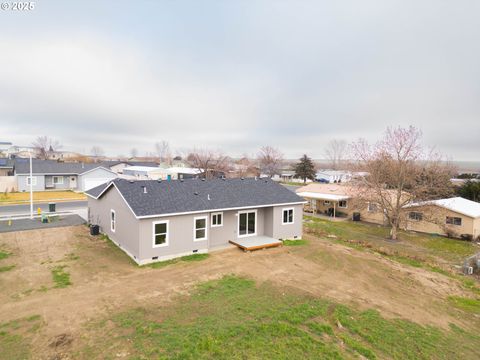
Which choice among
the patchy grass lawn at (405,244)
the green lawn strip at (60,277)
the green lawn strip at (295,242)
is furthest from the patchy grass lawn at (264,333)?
the patchy grass lawn at (405,244)

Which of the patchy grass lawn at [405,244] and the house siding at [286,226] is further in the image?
the house siding at [286,226]

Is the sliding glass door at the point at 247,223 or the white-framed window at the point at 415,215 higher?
the sliding glass door at the point at 247,223

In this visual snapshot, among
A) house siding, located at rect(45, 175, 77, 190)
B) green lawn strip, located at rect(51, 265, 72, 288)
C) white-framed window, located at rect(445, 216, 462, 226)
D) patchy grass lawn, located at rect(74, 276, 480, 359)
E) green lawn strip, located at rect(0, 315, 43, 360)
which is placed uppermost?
house siding, located at rect(45, 175, 77, 190)

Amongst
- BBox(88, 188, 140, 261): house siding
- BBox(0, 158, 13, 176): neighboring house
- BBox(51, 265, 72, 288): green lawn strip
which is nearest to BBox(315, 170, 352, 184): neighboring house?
BBox(88, 188, 140, 261): house siding

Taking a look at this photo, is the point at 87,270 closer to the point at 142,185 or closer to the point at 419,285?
the point at 142,185

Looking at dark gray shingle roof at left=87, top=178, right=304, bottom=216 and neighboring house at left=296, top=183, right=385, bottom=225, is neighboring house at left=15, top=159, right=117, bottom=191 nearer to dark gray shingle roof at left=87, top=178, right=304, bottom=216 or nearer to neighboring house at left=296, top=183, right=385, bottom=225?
dark gray shingle roof at left=87, top=178, right=304, bottom=216

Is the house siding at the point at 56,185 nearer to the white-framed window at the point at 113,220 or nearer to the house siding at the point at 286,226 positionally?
the white-framed window at the point at 113,220
